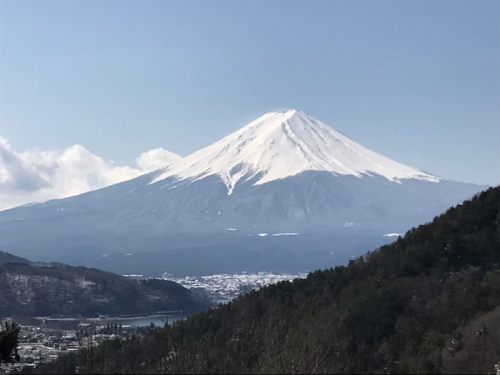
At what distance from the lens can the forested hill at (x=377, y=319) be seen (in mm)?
15539

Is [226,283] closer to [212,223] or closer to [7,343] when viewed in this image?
[7,343]

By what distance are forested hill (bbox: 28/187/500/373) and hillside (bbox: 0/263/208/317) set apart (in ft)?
105

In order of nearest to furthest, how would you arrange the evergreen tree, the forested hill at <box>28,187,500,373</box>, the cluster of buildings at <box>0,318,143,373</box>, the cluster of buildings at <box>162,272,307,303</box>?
1. the evergreen tree
2. the forested hill at <box>28,187,500,373</box>
3. the cluster of buildings at <box>0,318,143,373</box>
4. the cluster of buildings at <box>162,272,307,303</box>

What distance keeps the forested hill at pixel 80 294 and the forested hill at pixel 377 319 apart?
31475 mm

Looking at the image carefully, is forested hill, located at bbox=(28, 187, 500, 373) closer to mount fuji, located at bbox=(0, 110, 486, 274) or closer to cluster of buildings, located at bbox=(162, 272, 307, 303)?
cluster of buildings, located at bbox=(162, 272, 307, 303)

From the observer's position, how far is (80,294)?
66.4m

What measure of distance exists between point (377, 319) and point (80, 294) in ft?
147

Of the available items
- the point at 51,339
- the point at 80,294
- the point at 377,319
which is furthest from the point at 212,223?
the point at 377,319

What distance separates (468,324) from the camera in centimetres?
2130

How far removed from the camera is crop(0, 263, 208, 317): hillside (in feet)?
207

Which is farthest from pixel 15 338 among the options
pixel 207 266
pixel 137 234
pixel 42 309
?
pixel 137 234

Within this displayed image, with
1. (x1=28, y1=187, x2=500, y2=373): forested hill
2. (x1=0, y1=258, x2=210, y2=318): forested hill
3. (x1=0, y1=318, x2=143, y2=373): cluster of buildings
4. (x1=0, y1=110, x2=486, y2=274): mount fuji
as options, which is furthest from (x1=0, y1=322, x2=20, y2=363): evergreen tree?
(x1=0, y1=110, x2=486, y2=274): mount fuji

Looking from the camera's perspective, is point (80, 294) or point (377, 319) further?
point (80, 294)

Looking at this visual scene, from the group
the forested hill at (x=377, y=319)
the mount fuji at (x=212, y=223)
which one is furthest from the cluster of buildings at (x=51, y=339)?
the mount fuji at (x=212, y=223)
